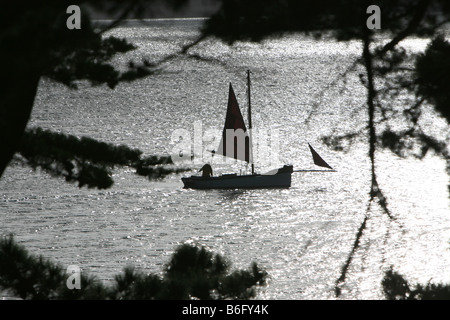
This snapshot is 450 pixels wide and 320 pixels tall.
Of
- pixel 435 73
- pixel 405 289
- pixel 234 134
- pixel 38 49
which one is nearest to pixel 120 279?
pixel 405 289

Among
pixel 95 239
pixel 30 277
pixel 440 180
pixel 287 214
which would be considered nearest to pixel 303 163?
pixel 440 180

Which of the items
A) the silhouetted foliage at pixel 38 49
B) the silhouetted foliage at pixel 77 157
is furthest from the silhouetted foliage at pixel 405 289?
the silhouetted foliage at pixel 38 49

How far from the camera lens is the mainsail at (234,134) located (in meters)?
59.6

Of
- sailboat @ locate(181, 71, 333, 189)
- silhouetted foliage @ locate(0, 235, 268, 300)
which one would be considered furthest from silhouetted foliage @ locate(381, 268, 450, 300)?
sailboat @ locate(181, 71, 333, 189)

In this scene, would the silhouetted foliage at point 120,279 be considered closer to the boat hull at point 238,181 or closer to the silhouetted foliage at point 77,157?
the silhouetted foliage at point 77,157

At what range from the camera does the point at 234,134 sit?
203ft

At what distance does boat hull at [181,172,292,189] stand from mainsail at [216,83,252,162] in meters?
2.26

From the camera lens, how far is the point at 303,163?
79.6 m

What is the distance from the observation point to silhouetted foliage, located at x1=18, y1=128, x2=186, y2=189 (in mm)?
10203

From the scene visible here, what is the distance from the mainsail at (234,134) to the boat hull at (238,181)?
226 centimetres

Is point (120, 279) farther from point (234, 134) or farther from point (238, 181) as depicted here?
point (238, 181)

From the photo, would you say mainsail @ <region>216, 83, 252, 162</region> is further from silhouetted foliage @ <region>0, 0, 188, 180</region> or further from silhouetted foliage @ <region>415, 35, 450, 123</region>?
silhouetted foliage @ <region>0, 0, 188, 180</region>

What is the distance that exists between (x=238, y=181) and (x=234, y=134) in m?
6.65

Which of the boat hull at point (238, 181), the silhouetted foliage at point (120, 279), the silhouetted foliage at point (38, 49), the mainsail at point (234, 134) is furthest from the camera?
the boat hull at point (238, 181)
